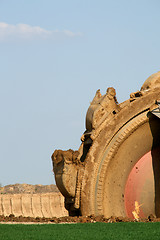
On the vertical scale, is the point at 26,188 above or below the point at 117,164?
above

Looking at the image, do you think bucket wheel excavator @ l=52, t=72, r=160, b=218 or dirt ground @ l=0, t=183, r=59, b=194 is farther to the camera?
dirt ground @ l=0, t=183, r=59, b=194

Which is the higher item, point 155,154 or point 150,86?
point 150,86

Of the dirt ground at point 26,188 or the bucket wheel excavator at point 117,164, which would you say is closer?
the bucket wheel excavator at point 117,164

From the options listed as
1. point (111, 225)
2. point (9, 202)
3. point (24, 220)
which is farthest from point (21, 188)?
point (111, 225)

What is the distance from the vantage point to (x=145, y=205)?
1173 cm

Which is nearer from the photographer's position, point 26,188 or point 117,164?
point 117,164

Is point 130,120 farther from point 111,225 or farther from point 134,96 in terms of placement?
point 111,225

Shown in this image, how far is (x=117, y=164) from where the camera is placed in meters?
11.6

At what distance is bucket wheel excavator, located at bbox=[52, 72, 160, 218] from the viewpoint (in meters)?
11.5

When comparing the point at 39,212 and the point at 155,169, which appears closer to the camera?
the point at 155,169

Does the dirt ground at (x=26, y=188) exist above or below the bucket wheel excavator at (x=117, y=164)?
above

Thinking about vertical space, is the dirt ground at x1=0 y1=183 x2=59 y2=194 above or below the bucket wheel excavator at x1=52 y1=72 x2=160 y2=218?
above

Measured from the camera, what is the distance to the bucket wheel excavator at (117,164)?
1148 centimetres

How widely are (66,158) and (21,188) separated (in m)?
17.6
